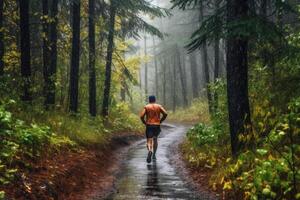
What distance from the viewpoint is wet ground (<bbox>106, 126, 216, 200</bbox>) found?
941 centimetres

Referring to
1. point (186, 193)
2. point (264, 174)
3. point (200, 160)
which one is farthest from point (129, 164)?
point (264, 174)

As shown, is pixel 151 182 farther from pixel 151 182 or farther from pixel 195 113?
pixel 195 113

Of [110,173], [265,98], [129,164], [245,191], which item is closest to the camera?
[245,191]

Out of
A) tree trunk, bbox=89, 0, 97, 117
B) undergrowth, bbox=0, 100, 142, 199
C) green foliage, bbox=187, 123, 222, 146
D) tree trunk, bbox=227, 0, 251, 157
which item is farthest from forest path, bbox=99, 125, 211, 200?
tree trunk, bbox=89, 0, 97, 117

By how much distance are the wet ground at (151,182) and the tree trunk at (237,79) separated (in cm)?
159

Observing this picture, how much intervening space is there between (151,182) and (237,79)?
328 centimetres

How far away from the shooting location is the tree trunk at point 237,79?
1018 centimetres

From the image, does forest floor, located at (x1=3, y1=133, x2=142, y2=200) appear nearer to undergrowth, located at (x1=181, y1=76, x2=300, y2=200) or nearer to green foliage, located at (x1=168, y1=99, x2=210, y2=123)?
undergrowth, located at (x1=181, y1=76, x2=300, y2=200)

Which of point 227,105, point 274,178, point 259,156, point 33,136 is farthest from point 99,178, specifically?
point 274,178

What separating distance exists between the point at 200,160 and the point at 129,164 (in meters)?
2.65

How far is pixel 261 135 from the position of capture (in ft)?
35.0

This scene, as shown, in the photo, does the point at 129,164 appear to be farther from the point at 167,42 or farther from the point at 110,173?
the point at 167,42

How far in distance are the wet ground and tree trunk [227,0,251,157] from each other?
1587mm

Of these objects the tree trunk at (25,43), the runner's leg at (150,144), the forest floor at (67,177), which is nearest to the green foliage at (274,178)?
the forest floor at (67,177)
